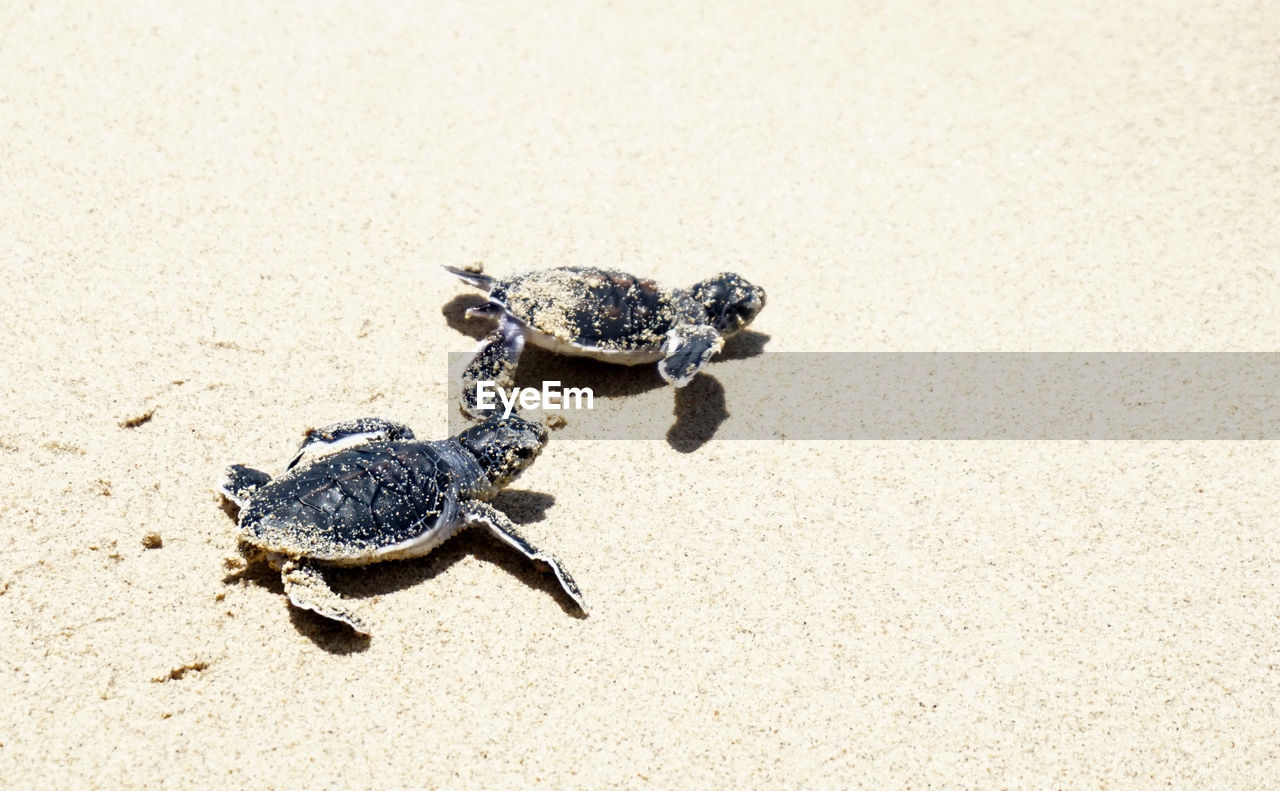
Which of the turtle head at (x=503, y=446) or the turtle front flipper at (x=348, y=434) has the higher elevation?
the turtle front flipper at (x=348, y=434)

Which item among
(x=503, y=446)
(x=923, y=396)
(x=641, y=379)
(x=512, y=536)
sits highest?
(x=503, y=446)

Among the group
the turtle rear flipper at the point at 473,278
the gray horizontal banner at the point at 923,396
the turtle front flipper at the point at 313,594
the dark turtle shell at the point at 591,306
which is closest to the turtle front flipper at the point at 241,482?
the turtle front flipper at the point at 313,594

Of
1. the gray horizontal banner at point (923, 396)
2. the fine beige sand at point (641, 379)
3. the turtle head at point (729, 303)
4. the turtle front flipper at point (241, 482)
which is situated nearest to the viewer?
the fine beige sand at point (641, 379)

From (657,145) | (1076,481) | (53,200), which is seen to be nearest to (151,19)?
(53,200)

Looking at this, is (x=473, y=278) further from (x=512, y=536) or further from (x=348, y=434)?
(x=512, y=536)

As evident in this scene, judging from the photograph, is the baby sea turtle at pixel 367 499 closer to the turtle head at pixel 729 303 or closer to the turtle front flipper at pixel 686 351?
the turtle front flipper at pixel 686 351

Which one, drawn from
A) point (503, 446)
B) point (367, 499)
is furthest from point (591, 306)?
point (367, 499)
